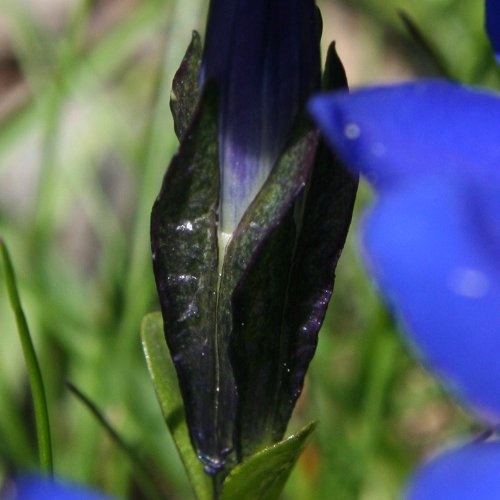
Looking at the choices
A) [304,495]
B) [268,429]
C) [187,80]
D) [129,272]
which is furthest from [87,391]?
[187,80]

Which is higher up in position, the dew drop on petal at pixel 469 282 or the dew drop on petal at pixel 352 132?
the dew drop on petal at pixel 352 132

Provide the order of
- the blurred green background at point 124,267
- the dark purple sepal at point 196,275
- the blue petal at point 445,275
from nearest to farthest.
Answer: the blue petal at point 445,275, the dark purple sepal at point 196,275, the blurred green background at point 124,267

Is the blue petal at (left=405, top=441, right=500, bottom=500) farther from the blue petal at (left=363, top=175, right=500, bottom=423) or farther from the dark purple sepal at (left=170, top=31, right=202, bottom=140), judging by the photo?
the dark purple sepal at (left=170, top=31, right=202, bottom=140)

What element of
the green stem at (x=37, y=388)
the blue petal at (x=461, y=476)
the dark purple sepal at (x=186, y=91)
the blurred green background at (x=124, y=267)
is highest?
the dark purple sepal at (x=186, y=91)

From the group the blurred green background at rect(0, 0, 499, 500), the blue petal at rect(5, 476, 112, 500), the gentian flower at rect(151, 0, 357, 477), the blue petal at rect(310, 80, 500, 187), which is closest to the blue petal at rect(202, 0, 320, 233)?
the gentian flower at rect(151, 0, 357, 477)

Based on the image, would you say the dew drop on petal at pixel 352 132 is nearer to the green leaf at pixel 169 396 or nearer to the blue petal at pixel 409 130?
the blue petal at pixel 409 130

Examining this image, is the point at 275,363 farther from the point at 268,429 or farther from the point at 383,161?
the point at 383,161

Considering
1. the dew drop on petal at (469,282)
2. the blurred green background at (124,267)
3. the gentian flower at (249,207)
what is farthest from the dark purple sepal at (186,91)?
the blurred green background at (124,267)
